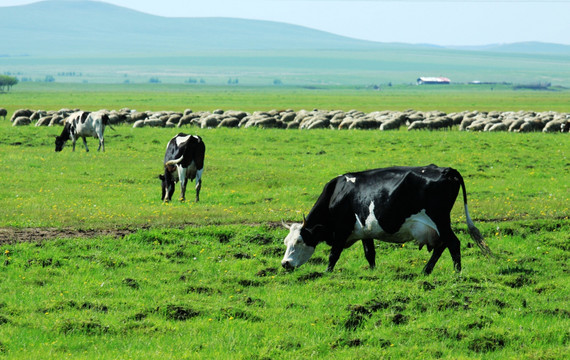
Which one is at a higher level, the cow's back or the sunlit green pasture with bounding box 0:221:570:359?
the cow's back

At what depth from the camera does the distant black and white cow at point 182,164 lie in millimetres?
21127

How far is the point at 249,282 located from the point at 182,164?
31.3ft

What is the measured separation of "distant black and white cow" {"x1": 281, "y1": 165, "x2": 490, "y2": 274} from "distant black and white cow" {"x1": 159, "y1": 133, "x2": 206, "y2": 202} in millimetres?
8771

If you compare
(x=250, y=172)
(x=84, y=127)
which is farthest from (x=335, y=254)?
(x=84, y=127)

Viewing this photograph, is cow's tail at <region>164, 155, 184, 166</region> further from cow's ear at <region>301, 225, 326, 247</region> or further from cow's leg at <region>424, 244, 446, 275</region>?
cow's leg at <region>424, 244, 446, 275</region>

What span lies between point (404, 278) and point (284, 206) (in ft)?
24.5

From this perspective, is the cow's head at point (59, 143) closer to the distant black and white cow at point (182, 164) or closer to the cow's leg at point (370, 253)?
the distant black and white cow at point (182, 164)

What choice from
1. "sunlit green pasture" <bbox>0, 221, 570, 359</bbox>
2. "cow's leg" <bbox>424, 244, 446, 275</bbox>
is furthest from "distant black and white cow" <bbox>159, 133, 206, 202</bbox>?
"cow's leg" <bbox>424, 244, 446, 275</bbox>

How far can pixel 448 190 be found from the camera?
12.2m

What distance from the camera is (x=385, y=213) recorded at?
12.3 m

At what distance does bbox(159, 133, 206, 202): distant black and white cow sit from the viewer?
21.1 m

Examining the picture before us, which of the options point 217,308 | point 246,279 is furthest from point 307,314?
point 246,279

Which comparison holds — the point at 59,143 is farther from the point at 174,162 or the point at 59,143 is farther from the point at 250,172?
the point at 174,162

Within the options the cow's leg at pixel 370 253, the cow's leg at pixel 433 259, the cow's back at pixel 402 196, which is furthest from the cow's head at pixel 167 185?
the cow's leg at pixel 433 259
